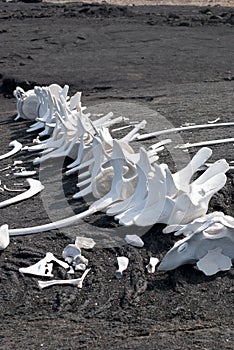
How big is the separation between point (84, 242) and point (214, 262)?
1.04m

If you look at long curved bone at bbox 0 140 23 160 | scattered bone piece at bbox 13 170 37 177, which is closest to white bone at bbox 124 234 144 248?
scattered bone piece at bbox 13 170 37 177

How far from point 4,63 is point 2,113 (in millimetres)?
3769

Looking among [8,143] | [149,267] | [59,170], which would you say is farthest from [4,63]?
[149,267]

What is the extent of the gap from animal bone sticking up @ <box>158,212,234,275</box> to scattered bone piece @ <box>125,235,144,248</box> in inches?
15.8

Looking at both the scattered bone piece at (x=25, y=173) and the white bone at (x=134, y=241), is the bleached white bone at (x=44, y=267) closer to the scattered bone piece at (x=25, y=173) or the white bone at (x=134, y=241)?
the white bone at (x=134, y=241)

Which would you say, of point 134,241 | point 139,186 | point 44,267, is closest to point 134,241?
point 134,241

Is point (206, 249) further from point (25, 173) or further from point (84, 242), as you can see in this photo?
point (25, 173)

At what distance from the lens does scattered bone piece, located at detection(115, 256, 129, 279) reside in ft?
16.2

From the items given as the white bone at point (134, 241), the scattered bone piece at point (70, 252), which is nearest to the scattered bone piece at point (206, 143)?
the white bone at point (134, 241)

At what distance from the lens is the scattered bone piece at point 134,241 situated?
531 cm

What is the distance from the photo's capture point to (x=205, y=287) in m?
4.68

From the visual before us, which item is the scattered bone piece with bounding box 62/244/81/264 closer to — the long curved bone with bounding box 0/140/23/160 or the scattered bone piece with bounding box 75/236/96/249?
the scattered bone piece with bounding box 75/236/96/249

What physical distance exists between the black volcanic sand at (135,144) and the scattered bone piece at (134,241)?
2.4 inches

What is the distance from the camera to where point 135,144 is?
8.01 m
